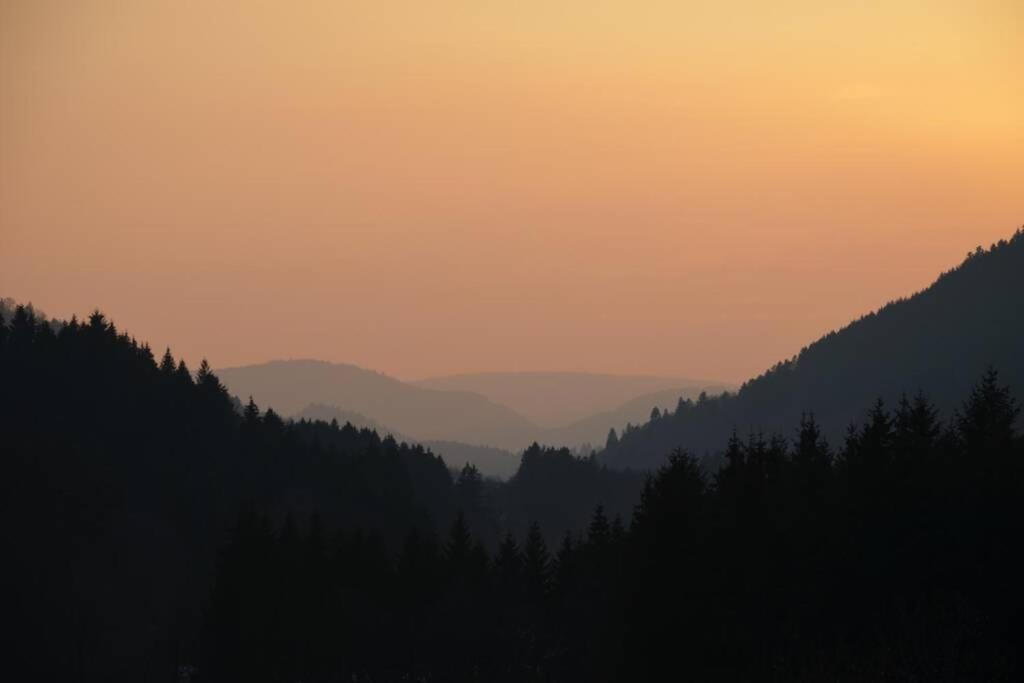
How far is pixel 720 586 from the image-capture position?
2936 inches

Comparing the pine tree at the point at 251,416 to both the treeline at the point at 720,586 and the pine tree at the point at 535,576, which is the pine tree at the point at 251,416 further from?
the pine tree at the point at 535,576

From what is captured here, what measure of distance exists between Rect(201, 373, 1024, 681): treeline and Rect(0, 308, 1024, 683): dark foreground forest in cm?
15

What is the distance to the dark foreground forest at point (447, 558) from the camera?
67.8 m

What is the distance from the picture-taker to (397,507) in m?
174

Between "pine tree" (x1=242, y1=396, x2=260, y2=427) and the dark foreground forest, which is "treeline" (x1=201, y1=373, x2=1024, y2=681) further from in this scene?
"pine tree" (x1=242, y1=396, x2=260, y2=427)

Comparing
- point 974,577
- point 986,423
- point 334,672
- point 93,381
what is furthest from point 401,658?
point 93,381

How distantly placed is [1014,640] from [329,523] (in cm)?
11077

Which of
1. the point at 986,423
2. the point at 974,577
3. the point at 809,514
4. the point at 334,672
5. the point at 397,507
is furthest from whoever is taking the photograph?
the point at 397,507

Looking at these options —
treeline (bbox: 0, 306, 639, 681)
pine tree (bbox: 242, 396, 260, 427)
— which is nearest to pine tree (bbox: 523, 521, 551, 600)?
treeline (bbox: 0, 306, 639, 681)

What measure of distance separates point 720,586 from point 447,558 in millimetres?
39215

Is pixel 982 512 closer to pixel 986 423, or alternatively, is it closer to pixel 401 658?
pixel 986 423

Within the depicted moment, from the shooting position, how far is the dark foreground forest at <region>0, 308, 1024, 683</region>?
6781cm

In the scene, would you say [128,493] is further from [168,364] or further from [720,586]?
[720,586]

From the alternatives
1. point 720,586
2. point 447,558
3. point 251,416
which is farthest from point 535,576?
point 251,416
